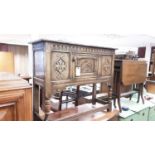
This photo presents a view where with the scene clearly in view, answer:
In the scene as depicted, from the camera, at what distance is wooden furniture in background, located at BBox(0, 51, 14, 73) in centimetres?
556

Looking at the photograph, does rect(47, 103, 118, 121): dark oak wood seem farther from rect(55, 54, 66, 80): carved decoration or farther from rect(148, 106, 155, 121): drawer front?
rect(148, 106, 155, 121): drawer front

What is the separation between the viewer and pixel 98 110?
1.84 meters

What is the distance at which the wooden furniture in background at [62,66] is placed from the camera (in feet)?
3.92

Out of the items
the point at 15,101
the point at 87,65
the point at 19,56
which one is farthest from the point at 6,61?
the point at 15,101

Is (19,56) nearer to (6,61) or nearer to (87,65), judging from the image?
(6,61)

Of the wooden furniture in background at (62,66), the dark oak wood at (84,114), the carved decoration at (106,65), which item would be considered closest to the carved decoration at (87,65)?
the wooden furniture in background at (62,66)

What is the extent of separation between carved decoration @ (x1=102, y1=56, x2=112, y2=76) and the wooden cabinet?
1214mm

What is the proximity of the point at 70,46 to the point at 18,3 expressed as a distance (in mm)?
622

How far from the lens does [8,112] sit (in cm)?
52

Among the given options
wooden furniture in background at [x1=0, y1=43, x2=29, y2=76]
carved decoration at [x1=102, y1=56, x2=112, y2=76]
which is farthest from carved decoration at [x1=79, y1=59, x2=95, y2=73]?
wooden furniture in background at [x1=0, y1=43, x2=29, y2=76]

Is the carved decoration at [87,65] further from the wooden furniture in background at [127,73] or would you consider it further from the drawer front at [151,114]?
the drawer front at [151,114]
